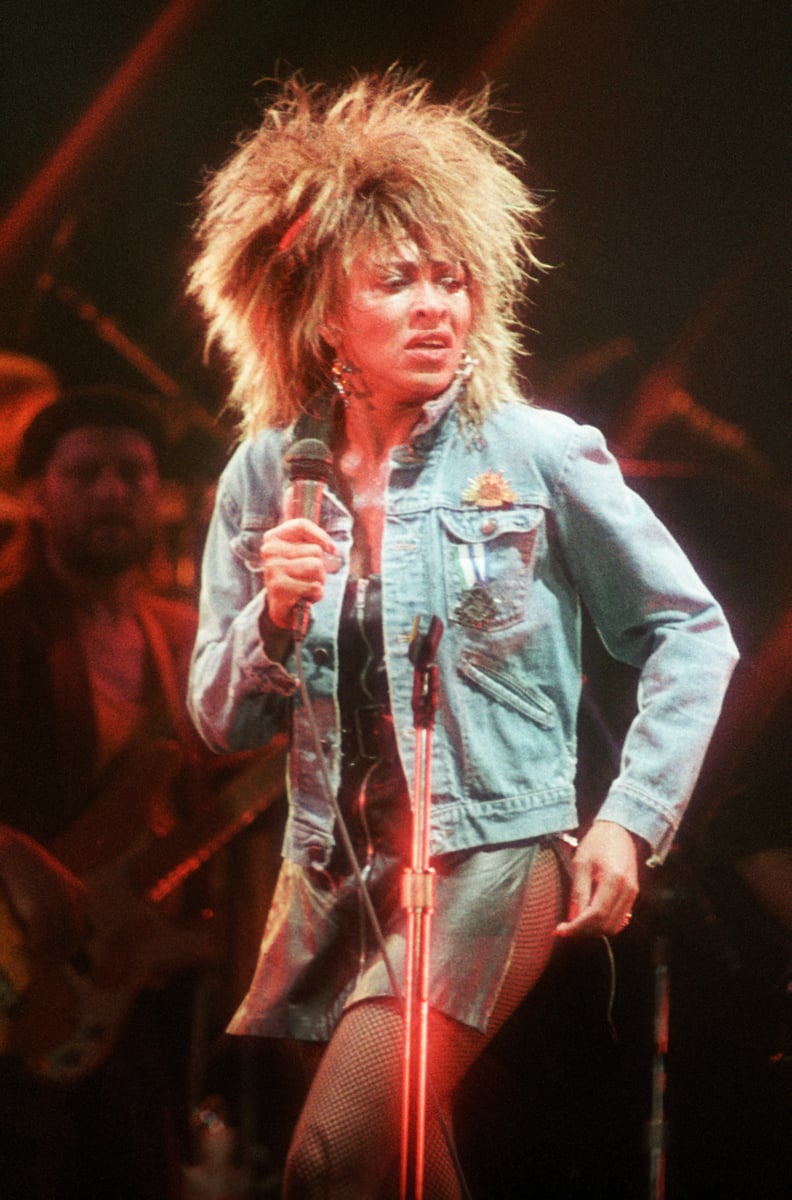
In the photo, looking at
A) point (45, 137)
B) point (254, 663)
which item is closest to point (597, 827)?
point (254, 663)

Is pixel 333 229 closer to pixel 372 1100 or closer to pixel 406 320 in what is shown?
pixel 406 320

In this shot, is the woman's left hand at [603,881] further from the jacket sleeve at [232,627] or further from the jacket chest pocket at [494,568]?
the jacket sleeve at [232,627]

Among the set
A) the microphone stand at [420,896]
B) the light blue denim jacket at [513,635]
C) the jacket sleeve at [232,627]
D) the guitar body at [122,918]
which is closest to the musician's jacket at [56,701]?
the guitar body at [122,918]

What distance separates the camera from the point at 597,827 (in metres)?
2.00

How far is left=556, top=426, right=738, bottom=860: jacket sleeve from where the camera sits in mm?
2008

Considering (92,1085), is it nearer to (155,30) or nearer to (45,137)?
(45,137)

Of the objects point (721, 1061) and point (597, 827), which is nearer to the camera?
point (597, 827)

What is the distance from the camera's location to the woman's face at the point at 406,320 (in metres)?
2.24

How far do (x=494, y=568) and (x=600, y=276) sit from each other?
3.02 feet

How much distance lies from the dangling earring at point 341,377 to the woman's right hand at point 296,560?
489 millimetres

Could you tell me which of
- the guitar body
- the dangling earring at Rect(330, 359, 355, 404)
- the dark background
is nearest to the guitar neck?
the guitar body

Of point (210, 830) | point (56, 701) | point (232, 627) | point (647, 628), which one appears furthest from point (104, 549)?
point (647, 628)

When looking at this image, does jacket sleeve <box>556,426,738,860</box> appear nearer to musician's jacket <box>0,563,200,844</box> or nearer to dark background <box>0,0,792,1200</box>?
dark background <box>0,0,792,1200</box>

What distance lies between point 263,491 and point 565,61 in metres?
1.26
